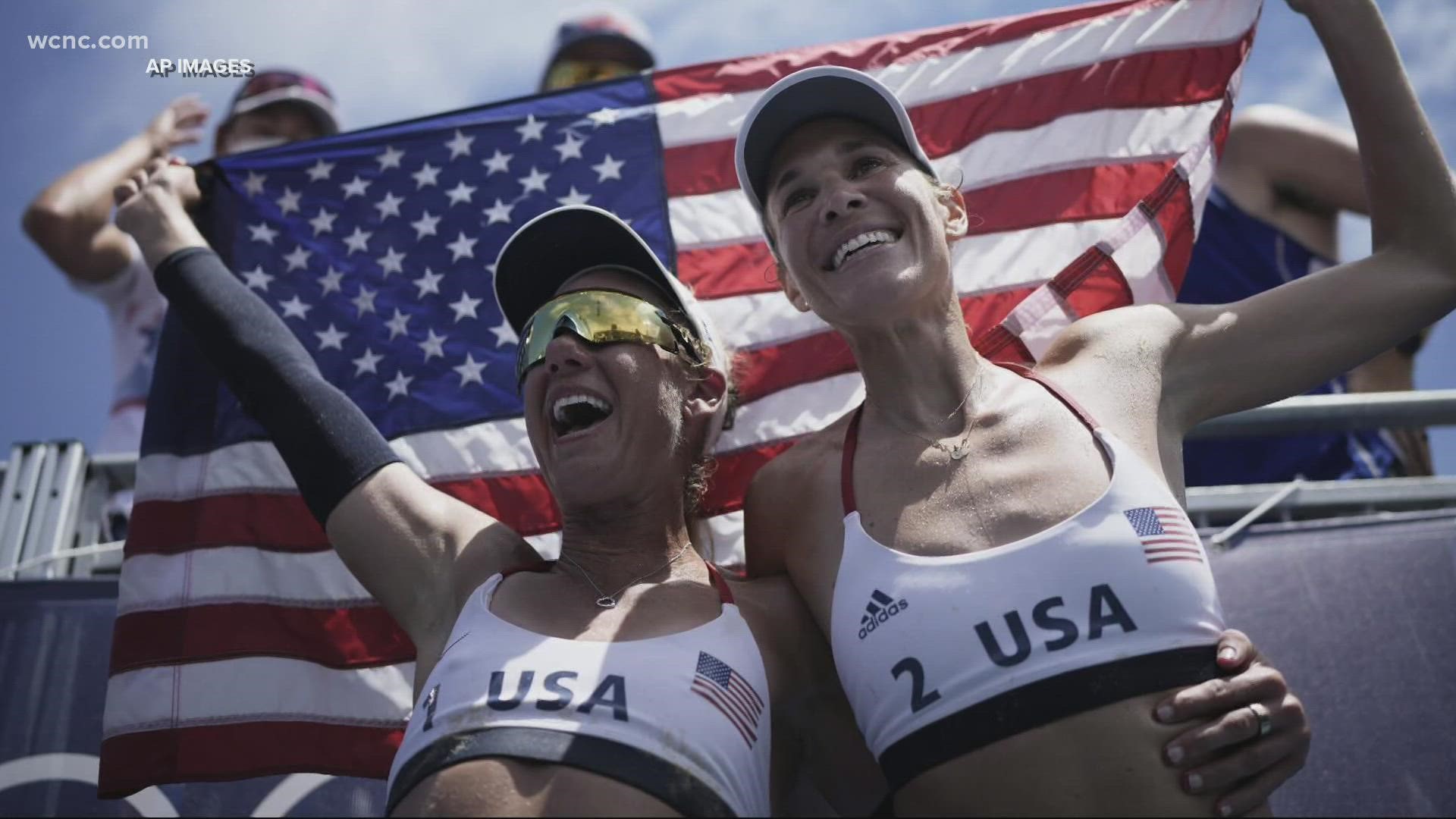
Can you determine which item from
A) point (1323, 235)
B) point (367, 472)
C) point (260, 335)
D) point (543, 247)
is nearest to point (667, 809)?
point (367, 472)

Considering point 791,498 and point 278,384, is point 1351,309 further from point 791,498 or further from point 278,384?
point 278,384

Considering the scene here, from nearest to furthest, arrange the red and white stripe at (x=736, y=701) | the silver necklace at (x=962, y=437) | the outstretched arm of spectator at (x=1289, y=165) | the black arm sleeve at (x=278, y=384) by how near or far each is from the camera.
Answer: the red and white stripe at (x=736, y=701)
the silver necklace at (x=962, y=437)
the black arm sleeve at (x=278, y=384)
the outstretched arm of spectator at (x=1289, y=165)

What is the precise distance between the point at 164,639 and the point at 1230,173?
17.8 feet

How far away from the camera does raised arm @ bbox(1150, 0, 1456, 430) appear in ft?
8.34

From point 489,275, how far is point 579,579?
5.97 ft

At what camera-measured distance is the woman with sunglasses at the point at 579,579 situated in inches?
80.4

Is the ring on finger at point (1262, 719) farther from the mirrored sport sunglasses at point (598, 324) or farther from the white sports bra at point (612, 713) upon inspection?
the mirrored sport sunglasses at point (598, 324)

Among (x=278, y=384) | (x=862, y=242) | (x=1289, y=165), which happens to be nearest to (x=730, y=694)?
(x=862, y=242)

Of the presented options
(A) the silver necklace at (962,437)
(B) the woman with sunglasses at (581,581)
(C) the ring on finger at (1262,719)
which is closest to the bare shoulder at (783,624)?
(B) the woman with sunglasses at (581,581)

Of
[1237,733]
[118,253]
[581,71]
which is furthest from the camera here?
[581,71]

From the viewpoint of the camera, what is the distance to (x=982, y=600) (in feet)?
6.66

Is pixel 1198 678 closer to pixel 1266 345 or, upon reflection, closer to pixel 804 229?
pixel 1266 345

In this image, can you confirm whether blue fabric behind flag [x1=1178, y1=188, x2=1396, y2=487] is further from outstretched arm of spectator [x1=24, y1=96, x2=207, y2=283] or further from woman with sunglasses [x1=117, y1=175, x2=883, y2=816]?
outstretched arm of spectator [x1=24, y1=96, x2=207, y2=283]

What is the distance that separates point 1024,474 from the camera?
2.22 metres
